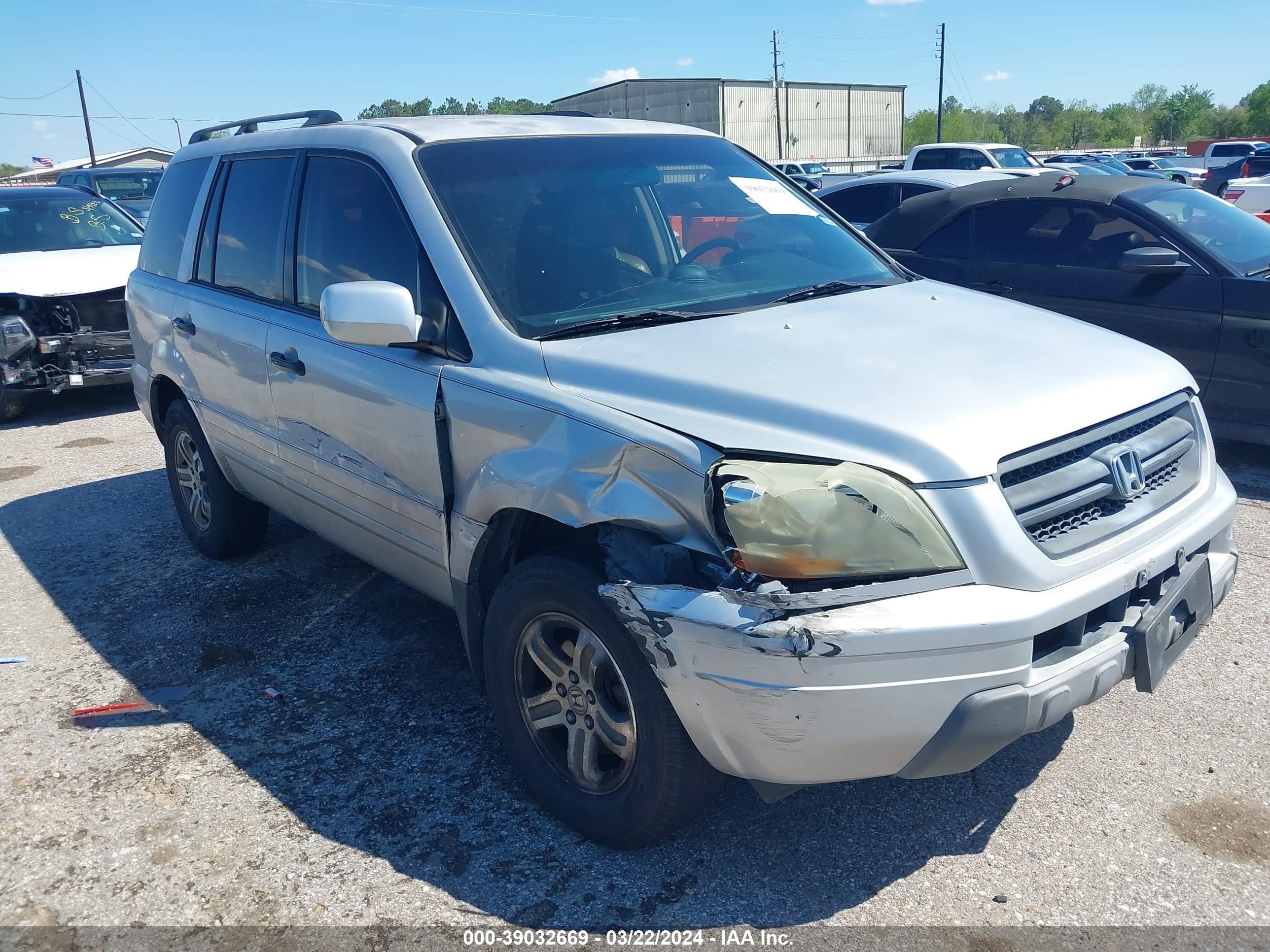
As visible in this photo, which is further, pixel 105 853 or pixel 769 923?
pixel 105 853

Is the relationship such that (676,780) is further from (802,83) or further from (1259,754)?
(802,83)

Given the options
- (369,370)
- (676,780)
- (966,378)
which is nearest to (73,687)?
(369,370)

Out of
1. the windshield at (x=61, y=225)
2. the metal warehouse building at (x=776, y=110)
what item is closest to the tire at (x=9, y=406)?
the windshield at (x=61, y=225)

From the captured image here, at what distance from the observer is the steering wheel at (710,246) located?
3.47 metres

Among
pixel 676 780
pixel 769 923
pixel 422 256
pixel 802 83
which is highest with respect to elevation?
pixel 802 83

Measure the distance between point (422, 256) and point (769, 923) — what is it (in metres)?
2.15

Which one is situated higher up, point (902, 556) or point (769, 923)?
point (902, 556)

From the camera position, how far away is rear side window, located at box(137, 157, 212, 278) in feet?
15.7

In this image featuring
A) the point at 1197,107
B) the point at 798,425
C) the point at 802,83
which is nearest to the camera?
the point at 798,425

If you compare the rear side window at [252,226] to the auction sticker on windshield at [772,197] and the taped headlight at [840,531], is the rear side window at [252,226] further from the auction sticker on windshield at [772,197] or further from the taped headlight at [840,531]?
the taped headlight at [840,531]

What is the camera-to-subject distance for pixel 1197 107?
3895 inches

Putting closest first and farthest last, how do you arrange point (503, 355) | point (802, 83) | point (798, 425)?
point (798, 425), point (503, 355), point (802, 83)

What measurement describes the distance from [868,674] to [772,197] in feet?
7.51

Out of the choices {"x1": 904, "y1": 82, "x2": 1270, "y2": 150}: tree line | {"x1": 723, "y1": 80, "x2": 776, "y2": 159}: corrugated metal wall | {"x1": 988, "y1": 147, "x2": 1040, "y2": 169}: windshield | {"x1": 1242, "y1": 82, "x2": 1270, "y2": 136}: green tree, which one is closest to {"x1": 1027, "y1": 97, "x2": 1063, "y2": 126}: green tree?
{"x1": 904, "y1": 82, "x2": 1270, "y2": 150}: tree line
